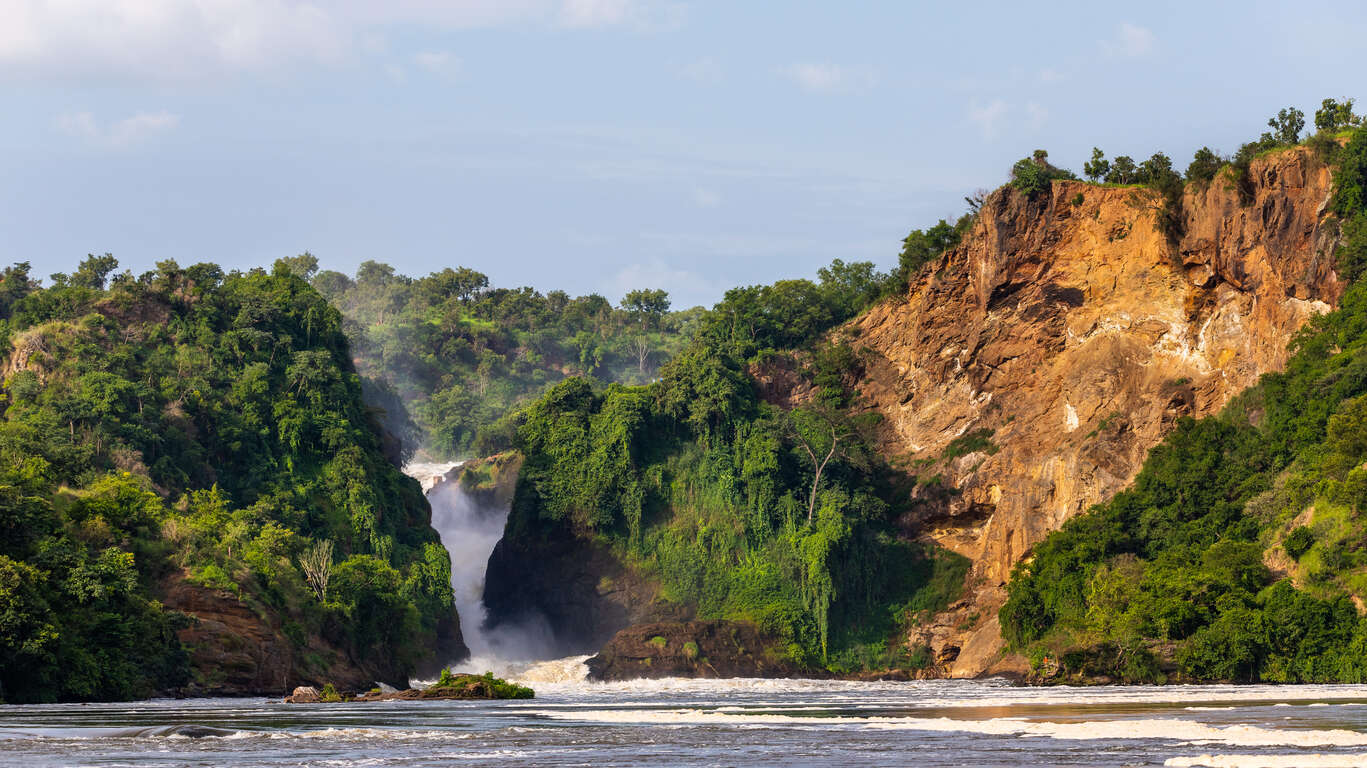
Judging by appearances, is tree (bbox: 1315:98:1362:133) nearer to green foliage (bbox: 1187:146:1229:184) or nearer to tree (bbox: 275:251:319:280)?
green foliage (bbox: 1187:146:1229:184)

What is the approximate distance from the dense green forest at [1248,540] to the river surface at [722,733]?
31.1 ft

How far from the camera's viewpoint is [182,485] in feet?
255

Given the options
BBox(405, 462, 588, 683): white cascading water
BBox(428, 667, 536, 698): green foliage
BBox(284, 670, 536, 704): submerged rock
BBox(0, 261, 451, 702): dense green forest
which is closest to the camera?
BBox(0, 261, 451, 702): dense green forest

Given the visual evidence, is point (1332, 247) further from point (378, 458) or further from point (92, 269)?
point (92, 269)

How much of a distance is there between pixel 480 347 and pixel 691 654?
69.6 m

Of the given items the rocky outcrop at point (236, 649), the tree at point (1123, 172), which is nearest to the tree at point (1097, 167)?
the tree at point (1123, 172)

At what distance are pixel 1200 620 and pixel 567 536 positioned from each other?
43840 millimetres

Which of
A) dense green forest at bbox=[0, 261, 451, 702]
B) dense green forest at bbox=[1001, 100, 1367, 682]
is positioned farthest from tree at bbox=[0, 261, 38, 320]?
dense green forest at bbox=[1001, 100, 1367, 682]

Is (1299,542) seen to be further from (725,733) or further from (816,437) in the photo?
(725,733)

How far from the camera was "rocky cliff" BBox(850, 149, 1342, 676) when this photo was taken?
76000mm

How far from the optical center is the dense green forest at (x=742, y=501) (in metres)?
86.6

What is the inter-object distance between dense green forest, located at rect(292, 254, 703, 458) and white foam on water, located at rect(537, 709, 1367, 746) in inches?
3495

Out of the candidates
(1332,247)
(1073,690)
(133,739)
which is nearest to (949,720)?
(133,739)

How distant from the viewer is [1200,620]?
58656 mm
